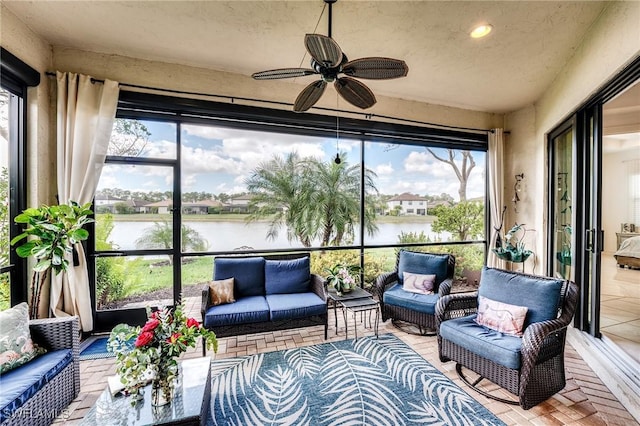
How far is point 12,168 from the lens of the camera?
2.65m

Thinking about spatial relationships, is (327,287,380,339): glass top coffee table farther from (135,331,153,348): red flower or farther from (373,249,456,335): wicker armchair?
(135,331,153,348): red flower

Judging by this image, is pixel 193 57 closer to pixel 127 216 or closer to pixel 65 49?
pixel 65 49

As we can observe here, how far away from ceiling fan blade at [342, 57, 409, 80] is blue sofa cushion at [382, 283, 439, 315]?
2.37 metres

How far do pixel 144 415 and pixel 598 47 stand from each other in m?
4.46

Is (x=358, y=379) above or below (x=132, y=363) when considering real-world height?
below

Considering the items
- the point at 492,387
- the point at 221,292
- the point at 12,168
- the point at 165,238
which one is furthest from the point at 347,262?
the point at 12,168

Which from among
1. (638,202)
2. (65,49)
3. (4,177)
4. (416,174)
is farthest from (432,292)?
(65,49)

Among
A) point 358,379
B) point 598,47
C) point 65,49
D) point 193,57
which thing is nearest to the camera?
point 358,379

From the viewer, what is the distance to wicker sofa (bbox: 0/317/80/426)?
1.58 metres

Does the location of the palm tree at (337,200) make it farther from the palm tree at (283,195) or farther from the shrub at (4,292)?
the shrub at (4,292)

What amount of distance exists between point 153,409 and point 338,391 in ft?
4.28

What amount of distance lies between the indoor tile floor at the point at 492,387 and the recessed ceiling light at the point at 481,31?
3.17 metres

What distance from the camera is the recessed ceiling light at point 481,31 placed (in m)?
2.65

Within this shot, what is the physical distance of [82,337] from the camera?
310 centimetres
